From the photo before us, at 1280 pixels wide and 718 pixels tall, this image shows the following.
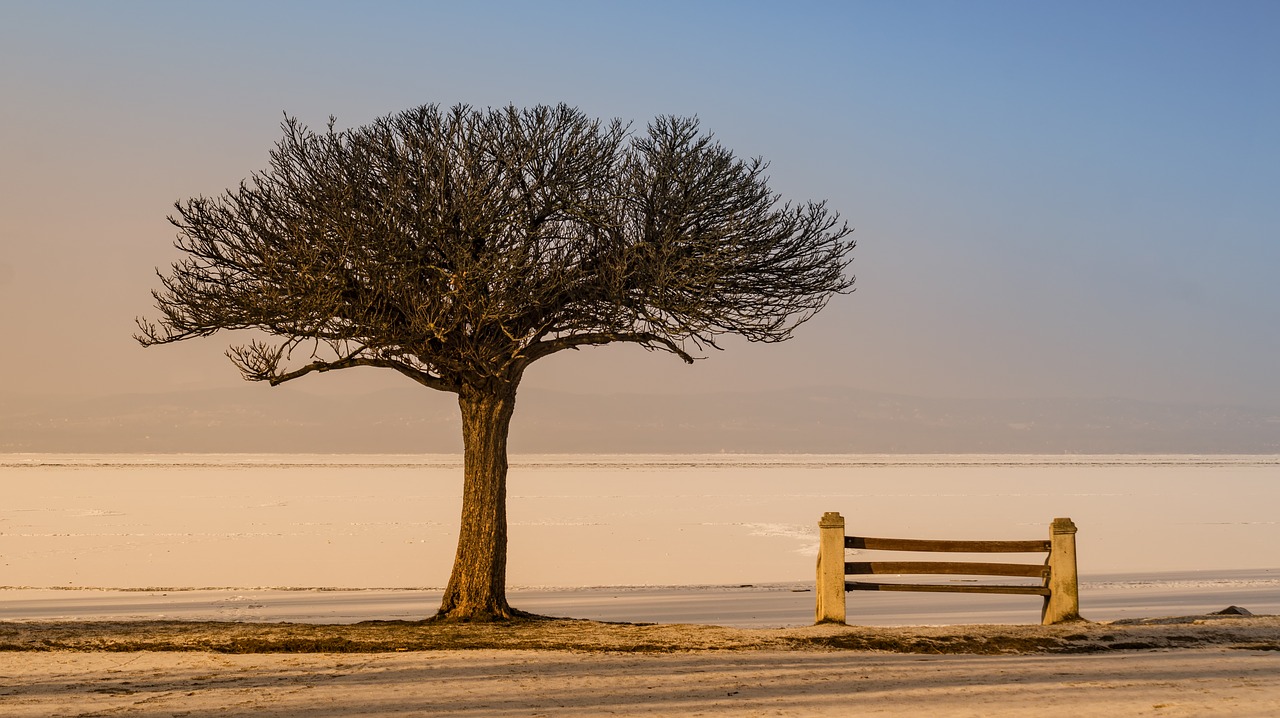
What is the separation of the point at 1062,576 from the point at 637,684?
644 centimetres

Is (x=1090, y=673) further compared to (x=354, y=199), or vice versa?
(x=354, y=199)

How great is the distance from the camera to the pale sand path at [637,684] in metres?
8.90

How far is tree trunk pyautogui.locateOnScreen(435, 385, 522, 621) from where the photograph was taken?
590 inches

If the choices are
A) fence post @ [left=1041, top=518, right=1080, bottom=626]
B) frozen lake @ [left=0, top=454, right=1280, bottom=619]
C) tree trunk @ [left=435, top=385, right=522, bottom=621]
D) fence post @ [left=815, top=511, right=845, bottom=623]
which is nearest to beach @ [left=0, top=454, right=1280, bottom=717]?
frozen lake @ [left=0, top=454, right=1280, bottom=619]

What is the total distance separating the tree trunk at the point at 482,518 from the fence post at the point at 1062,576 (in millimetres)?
6841

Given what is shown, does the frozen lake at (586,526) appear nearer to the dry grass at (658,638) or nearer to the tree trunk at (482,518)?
the tree trunk at (482,518)

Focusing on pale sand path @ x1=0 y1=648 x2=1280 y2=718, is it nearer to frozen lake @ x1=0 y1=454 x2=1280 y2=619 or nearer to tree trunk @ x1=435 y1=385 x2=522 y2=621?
tree trunk @ x1=435 y1=385 x2=522 y2=621

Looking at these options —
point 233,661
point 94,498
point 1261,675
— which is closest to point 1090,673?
point 1261,675

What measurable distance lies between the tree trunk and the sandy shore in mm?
1172

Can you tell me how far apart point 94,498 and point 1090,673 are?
42.4 metres

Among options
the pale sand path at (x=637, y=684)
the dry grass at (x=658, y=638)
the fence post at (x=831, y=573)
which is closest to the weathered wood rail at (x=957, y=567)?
the fence post at (x=831, y=573)

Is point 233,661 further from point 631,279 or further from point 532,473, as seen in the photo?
point 532,473

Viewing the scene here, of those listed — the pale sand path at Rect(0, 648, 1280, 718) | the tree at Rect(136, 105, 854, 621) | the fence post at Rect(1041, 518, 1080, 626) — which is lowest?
the pale sand path at Rect(0, 648, 1280, 718)

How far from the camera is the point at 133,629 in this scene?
13438mm
